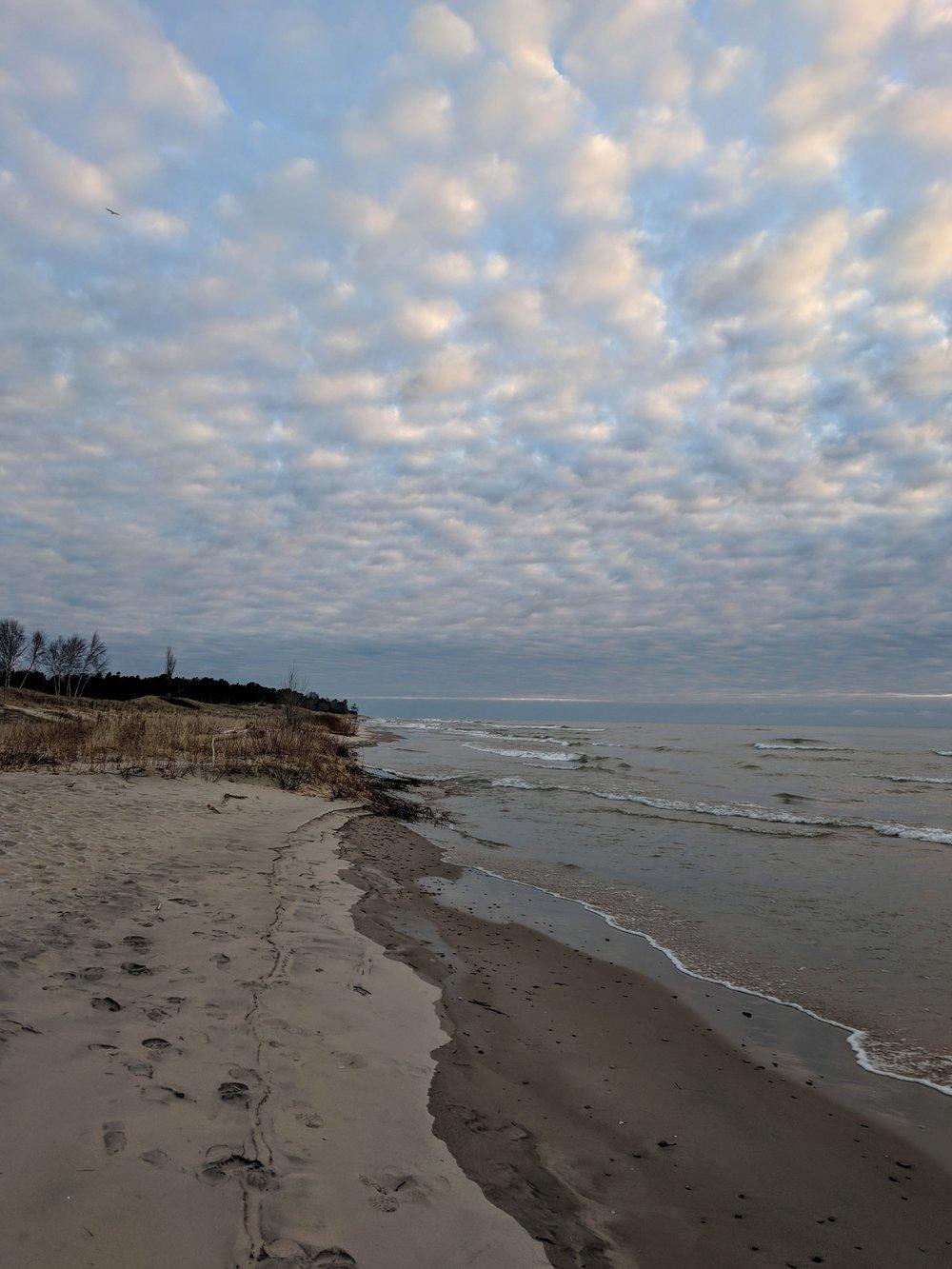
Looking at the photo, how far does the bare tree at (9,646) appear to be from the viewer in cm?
6134

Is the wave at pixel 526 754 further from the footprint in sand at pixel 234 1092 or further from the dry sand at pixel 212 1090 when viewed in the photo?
the footprint in sand at pixel 234 1092

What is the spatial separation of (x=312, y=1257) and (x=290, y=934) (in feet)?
14.2

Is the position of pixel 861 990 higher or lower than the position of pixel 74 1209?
lower

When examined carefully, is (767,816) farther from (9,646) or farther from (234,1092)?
(9,646)

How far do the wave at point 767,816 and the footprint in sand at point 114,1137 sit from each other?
56.4 ft

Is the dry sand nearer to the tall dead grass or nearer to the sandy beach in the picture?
the sandy beach

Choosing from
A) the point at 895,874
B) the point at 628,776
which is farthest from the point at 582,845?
the point at 628,776

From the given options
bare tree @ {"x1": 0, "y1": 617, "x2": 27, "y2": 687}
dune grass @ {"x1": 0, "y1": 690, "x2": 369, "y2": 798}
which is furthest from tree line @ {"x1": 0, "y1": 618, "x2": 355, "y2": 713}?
dune grass @ {"x1": 0, "y1": 690, "x2": 369, "y2": 798}

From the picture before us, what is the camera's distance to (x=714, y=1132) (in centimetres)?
430

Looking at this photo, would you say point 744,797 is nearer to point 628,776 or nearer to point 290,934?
point 628,776

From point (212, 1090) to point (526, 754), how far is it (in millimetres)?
37882

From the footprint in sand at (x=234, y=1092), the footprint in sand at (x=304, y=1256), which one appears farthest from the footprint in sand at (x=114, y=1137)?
the footprint in sand at (x=304, y=1256)

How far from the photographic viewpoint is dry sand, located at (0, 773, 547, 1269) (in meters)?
2.68

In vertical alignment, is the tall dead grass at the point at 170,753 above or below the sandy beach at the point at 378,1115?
above
